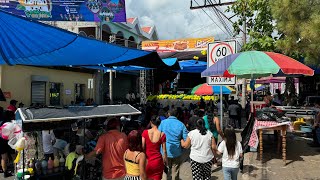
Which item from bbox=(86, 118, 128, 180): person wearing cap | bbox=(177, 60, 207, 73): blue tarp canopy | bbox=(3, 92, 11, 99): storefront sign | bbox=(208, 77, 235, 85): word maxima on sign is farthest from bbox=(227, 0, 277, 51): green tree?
bbox=(3, 92, 11, 99): storefront sign

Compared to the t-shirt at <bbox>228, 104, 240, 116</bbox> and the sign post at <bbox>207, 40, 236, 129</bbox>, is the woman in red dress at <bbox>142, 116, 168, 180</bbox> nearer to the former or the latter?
the sign post at <bbox>207, 40, 236, 129</bbox>

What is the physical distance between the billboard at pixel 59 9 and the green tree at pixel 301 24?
9.70 meters

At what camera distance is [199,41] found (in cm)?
2422

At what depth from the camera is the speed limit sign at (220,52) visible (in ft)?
21.9

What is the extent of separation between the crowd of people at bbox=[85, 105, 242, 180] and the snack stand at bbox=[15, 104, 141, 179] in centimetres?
35

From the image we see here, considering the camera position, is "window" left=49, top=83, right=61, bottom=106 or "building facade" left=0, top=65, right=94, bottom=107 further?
"window" left=49, top=83, right=61, bottom=106

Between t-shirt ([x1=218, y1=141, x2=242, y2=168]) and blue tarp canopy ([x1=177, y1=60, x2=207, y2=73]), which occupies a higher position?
blue tarp canopy ([x1=177, y1=60, x2=207, y2=73])

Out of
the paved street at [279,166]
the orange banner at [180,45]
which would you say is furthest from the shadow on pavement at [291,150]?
the orange banner at [180,45]

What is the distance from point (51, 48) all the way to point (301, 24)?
5356mm

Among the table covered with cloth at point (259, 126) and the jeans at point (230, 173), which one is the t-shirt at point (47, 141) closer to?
the jeans at point (230, 173)

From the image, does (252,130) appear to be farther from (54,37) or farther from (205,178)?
(54,37)


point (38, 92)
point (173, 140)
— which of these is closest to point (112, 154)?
point (173, 140)

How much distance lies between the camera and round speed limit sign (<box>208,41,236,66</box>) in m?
6.68

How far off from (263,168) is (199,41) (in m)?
17.7
